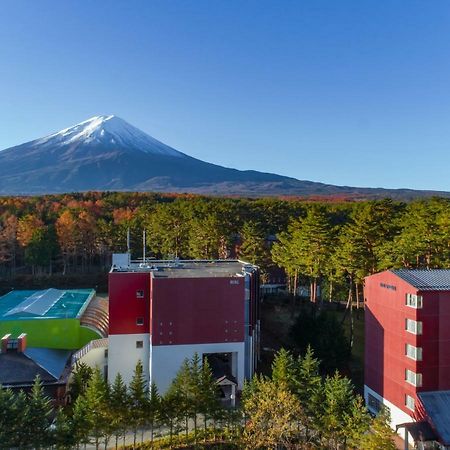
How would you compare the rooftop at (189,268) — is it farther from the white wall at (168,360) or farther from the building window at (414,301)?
the building window at (414,301)

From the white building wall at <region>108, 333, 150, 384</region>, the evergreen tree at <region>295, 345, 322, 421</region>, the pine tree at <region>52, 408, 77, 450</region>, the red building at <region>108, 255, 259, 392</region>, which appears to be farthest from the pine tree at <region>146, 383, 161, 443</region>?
the evergreen tree at <region>295, 345, 322, 421</region>

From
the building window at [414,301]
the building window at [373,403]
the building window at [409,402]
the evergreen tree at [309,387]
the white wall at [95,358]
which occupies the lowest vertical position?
the building window at [373,403]

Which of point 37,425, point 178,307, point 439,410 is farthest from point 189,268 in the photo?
point 439,410

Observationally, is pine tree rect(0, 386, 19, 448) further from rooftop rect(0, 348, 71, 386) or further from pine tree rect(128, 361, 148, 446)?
rooftop rect(0, 348, 71, 386)

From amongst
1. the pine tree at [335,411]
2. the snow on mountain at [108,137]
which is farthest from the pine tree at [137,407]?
the snow on mountain at [108,137]

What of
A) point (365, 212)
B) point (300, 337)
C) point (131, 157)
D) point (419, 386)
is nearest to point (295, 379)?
point (419, 386)

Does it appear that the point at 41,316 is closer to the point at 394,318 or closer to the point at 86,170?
the point at 394,318

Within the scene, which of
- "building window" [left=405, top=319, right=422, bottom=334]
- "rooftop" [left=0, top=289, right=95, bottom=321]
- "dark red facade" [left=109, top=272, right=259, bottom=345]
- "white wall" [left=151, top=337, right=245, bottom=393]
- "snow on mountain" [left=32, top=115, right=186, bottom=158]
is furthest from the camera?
"snow on mountain" [left=32, top=115, right=186, bottom=158]
